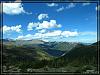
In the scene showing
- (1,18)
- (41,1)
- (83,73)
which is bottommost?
(83,73)

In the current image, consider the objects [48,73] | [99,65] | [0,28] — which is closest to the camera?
[0,28]

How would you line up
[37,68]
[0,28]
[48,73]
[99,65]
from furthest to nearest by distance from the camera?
[37,68] < [99,65] < [48,73] < [0,28]

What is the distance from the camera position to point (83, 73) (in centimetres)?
2722

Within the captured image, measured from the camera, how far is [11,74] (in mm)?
24906

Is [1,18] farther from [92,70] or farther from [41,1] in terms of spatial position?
[92,70]

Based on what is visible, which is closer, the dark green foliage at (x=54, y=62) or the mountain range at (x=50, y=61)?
the mountain range at (x=50, y=61)

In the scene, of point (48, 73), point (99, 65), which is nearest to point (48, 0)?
point (48, 73)

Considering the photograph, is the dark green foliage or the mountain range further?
the dark green foliage

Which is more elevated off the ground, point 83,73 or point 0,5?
point 0,5

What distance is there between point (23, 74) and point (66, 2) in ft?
32.6

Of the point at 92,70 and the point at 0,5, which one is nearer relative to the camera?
the point at 0,5

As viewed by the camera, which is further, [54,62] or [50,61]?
[50,61]

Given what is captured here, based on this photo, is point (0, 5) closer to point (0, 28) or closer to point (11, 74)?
point (0, 28)

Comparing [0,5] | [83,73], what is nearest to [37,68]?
[83,73]
